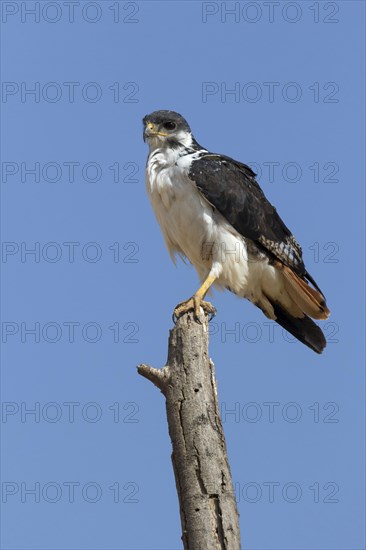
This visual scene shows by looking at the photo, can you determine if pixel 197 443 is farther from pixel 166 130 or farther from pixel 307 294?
pixel 166 130

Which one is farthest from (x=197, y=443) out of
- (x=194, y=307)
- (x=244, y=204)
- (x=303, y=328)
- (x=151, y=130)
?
(x=151, y=130)

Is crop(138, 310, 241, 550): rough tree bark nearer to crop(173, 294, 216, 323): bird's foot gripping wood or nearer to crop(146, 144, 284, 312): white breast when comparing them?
crop(173, 294, 216, 323): bird's foot gripping wood

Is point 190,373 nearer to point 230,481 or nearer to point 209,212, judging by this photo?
point 230,481

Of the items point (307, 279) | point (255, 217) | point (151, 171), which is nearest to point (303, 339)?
point (307, 279)

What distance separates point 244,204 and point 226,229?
298mm

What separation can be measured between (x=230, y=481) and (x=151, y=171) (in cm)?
322

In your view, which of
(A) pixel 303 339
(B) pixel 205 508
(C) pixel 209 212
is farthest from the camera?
(A) pixel 303 339

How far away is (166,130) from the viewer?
27.4 ft

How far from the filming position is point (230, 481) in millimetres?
5727

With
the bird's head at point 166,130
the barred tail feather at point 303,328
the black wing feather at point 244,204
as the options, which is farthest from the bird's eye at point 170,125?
the barred tail feather at point 303,328

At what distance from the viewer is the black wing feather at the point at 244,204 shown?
802 centimetres

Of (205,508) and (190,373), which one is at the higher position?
(190,373)

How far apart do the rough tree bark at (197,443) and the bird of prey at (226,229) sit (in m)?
1.46

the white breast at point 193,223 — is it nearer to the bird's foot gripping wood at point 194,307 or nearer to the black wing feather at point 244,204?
the black wing feather at point 244,204
